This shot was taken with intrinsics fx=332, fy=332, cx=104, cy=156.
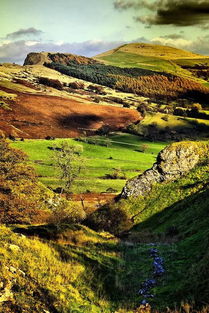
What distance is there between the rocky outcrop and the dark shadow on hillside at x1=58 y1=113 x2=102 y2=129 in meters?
84.6

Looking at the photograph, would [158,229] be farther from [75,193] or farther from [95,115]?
[95,115]

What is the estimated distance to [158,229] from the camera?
2511cm

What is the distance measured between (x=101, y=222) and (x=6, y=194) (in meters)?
9.13

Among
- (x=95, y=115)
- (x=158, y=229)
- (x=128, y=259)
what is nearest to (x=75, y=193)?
(x=158, y=229)

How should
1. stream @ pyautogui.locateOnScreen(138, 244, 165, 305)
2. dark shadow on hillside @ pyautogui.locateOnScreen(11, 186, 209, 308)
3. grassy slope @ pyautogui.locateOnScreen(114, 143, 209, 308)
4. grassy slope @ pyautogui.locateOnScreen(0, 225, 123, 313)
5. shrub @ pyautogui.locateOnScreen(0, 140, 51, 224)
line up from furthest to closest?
shrub @ pyautogui.locateOnScreen(0, 140, 51, 224) < dark shadow on hillside @ pyautogui.locateOnScreen(11, 186, 209, 308) < stream @ pyautogui.locateOnScreen(138, 244, 165, 305) < grassy slope @ pyautogui.locateOnScreen(114, 143, 209, 308) < grassy slope @ pyautogui.locateOnScreen(0, 225, 123, 313)

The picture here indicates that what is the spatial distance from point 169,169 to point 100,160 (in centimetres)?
5711

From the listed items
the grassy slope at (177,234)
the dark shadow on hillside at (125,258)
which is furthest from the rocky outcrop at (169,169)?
the dark shadow on hillside at (125,258)

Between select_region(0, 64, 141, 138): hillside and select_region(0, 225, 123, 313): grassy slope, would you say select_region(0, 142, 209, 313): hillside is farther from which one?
select_region(0, 64, 141, 138): hillside

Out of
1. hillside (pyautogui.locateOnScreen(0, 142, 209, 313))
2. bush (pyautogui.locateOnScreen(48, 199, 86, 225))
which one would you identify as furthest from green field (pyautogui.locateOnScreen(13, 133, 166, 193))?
hillside (pyautogui.locateOnScreen(0, 142, 209, 313))

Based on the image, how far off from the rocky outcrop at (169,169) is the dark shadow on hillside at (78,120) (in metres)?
84.6

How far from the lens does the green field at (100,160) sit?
73.0m

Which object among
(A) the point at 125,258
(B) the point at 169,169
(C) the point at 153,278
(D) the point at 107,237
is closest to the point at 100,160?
(B) the point at 169,169

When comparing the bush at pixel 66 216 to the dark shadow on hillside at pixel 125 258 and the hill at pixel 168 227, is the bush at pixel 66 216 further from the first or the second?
the dark shadow on hillside at pixel 125 258

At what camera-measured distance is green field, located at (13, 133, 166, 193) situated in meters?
73.0
